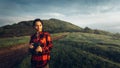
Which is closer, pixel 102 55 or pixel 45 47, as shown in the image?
pixel 45 47

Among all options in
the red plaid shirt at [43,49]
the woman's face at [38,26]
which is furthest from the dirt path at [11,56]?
the woman's face at [38,26]

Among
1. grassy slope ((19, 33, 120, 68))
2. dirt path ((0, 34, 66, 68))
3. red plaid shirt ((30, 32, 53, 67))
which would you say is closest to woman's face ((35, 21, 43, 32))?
red plaid shirt ((30, 32, 53, 67))

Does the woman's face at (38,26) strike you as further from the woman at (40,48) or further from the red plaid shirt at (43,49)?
the red plaid shirt at (43,49)

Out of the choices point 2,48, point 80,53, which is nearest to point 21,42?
point 2,48

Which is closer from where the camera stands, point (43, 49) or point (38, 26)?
point (43, 49)

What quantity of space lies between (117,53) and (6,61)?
13458mm

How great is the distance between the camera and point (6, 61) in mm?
25438

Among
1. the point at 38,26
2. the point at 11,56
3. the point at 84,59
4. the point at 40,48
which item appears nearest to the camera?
the point at 40,48

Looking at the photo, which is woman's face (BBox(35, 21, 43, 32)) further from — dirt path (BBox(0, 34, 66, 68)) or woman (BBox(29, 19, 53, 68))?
dirt path (BBox(0, 34, 66, 68))

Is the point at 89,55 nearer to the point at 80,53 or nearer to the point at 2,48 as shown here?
the point at 80,53

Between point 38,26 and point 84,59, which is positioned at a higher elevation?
point 38,26

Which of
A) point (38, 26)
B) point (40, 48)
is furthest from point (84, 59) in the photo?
point (40, 48)

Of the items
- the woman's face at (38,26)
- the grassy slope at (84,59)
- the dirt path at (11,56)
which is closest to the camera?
the woman's face at (38,26)

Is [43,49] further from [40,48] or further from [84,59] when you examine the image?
[84,59]
